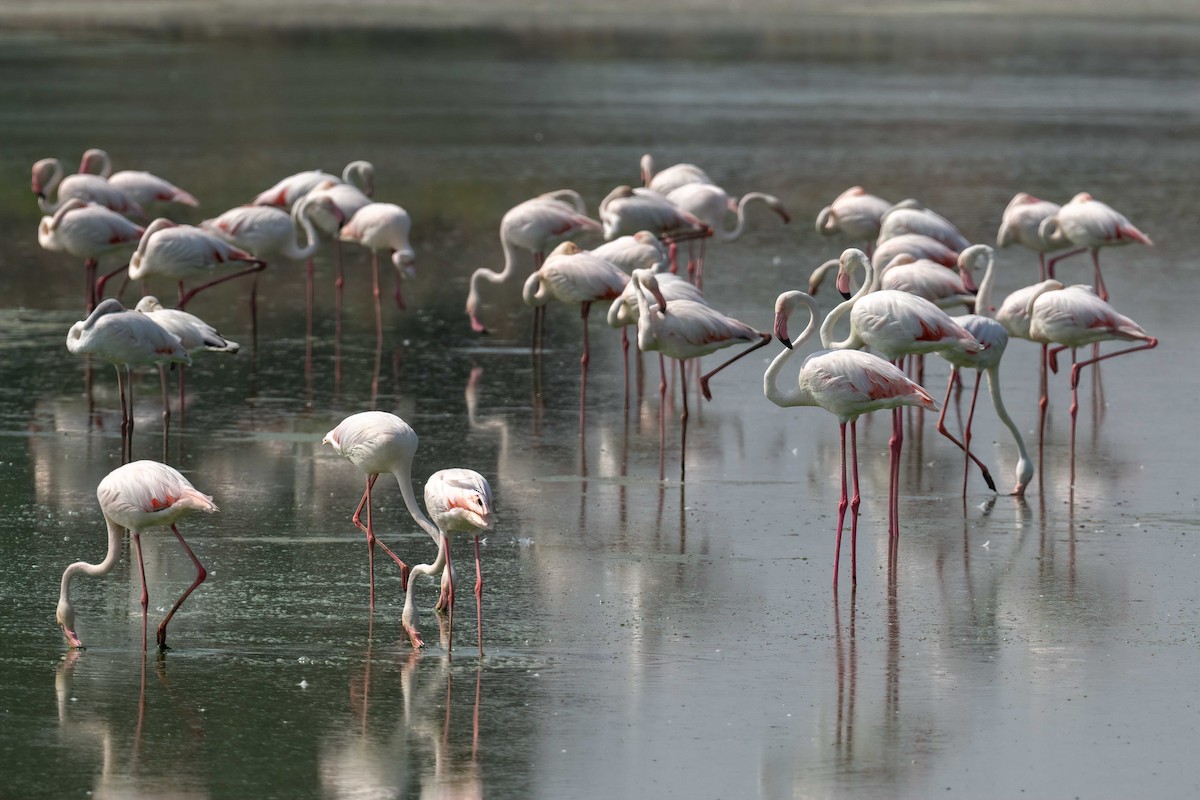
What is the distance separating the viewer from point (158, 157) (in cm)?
2358

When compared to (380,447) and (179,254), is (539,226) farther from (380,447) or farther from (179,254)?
(380,447)

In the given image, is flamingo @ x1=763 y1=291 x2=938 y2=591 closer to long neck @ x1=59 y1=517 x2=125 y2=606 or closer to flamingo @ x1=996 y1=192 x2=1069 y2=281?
long neck @ x1=59 y1=517 x2=125 y2=606

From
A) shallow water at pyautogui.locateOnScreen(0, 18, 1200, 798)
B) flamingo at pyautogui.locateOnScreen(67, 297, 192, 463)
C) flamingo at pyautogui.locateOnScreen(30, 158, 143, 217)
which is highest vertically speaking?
flamingo at pyautogui.locateOnScreen(30, 158, 143, 217)

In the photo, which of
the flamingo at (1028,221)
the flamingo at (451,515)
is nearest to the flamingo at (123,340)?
the flamingo at (451,515)

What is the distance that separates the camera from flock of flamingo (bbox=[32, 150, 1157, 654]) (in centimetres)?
776

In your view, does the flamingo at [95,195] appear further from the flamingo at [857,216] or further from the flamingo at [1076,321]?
the flamingo at [1076,321]

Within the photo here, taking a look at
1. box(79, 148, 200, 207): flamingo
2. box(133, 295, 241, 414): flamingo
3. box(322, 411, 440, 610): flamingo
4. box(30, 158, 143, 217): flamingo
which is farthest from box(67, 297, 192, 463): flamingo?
box(79, 148, 200, 207): flamingo

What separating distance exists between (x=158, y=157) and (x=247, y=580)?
16143 mm

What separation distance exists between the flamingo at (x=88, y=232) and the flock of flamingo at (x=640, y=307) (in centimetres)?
1

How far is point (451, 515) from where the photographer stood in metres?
7.32

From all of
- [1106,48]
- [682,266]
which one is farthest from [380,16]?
[682,266]

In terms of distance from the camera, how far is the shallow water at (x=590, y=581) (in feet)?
21.0

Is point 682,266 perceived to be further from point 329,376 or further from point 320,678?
point 320,678

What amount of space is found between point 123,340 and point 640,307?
262 cm
